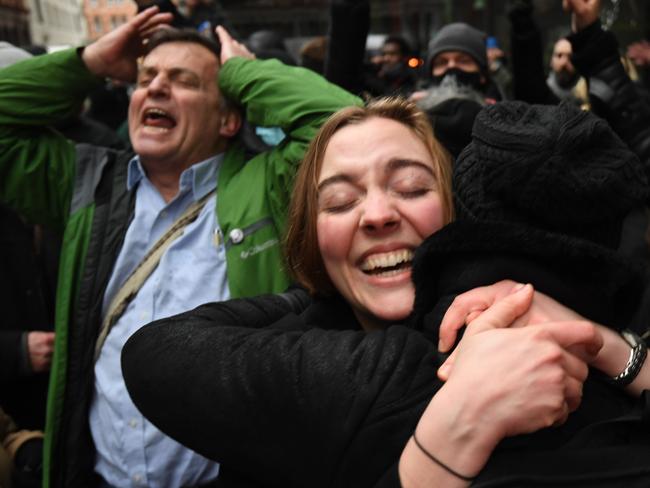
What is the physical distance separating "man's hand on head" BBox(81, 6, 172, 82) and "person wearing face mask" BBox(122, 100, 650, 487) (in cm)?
156

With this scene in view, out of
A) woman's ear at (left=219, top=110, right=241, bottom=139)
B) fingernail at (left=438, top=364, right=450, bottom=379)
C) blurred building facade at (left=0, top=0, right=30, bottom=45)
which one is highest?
fingernail at (left=438, top=364, right=450, bottom=379)

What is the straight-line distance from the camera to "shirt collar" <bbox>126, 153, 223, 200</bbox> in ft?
8.51

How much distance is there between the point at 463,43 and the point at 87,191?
94.8 inches

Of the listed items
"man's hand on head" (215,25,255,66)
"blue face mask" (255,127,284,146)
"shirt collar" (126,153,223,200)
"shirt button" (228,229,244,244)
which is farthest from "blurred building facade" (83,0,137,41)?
"shirt button" (228,229,244,244)

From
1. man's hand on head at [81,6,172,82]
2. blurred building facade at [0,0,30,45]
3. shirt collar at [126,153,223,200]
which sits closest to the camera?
shirt collar at [126,153,223,200]

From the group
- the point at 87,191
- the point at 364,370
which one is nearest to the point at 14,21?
the point at 87,191

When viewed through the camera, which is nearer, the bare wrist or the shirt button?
the bare wrist

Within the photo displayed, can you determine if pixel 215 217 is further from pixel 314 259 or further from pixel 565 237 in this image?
pixel 565 237

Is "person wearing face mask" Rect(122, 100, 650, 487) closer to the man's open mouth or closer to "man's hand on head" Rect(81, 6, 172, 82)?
the man's open mouth

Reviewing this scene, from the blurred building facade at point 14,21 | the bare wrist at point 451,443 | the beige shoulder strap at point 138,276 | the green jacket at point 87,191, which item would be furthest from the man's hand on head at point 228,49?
the blurred building facade at point 14,21

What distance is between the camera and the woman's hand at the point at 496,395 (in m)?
0.92

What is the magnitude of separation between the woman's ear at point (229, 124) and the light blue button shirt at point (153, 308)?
0.24 metres

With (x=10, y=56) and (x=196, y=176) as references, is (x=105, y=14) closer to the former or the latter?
(x=10, y=56)

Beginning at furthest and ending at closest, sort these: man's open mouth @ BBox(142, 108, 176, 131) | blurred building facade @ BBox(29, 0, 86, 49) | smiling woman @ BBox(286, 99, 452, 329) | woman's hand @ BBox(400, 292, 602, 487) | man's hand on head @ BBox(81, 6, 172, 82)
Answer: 1. blurred building facade @ BBox(29, 0, 86, 49)
2. man's hand on head @ BBox(81, 6, 172, 82)
3. man's open mouth @ BBox(142, 108, 176, 131)
4. smiling woman @ BBox(286, 99, 452, 329)
5. woman's hand @ BBox(400, 292, 602, 487)
